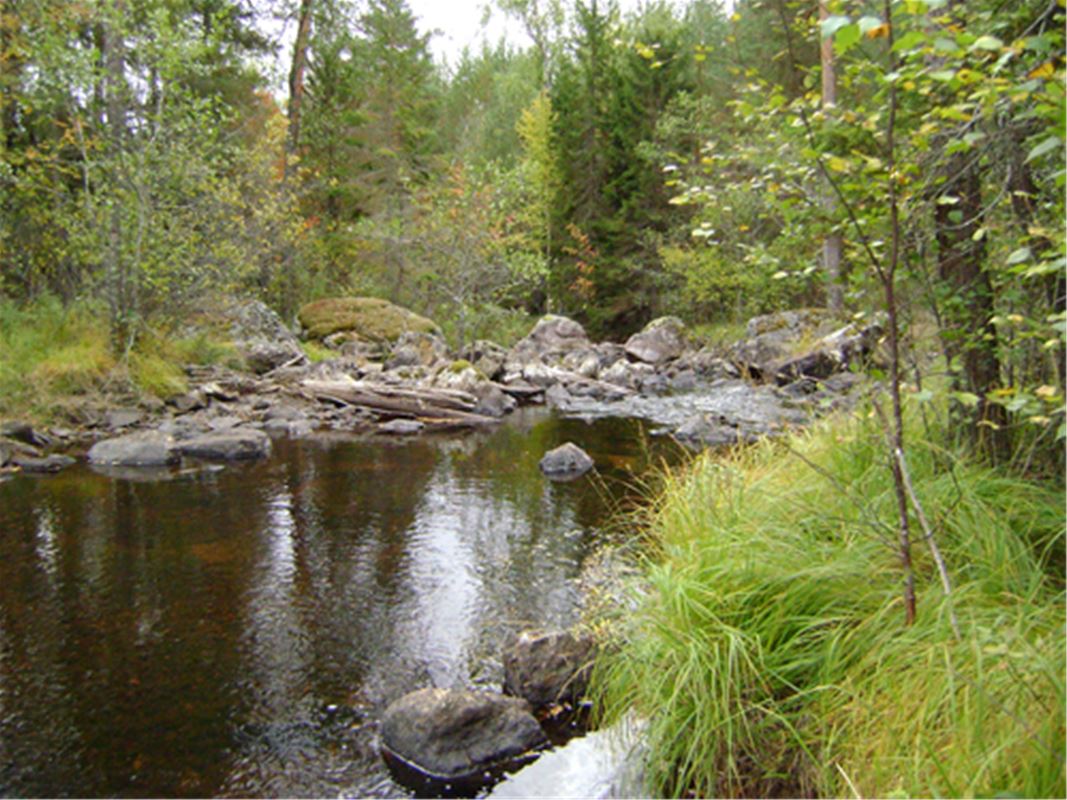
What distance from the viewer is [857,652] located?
3.28 metres

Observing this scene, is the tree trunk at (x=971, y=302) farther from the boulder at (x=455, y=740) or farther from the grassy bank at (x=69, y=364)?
the grassy bank at (x=69, y=364)

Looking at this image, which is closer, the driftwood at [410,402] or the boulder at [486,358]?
the driftwood at [410,402]

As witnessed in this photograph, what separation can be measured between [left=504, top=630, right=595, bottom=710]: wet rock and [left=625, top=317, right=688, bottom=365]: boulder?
19472 mm

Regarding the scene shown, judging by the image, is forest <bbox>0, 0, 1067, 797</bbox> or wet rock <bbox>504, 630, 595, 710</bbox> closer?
forest <bbox>0, 0, 1067, 797</bbox>

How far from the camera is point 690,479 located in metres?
5.44

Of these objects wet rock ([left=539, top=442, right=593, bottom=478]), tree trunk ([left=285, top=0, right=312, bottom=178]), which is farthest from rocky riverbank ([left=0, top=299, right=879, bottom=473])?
tree trunk ([left=285, top=0, right=312, bottom=178])

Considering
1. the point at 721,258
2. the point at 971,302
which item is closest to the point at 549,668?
the point at 971,302

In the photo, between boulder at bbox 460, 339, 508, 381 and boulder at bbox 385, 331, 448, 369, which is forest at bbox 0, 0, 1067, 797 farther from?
boulder at bbox 385, 331, 448, 369

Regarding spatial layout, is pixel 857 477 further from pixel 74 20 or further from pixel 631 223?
pixel 631 223

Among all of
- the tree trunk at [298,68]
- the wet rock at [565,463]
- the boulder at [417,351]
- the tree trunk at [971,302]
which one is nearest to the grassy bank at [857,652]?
the tree trunk at [971,302]

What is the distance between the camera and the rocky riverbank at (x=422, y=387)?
38.0ft

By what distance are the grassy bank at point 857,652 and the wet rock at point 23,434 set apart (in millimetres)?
10069

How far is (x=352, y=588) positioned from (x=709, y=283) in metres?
21.2

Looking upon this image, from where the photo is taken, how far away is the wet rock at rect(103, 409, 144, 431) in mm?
12812
